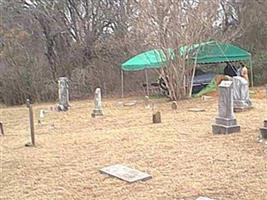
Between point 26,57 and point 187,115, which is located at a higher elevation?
point 26,57

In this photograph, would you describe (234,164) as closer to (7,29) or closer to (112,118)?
(112,118)

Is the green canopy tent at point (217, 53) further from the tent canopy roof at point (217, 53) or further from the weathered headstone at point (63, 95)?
the weathered headstone at point (63, 95)

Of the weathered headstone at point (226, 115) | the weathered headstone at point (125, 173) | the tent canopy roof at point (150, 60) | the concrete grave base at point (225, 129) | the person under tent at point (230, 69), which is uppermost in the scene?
the tent canopy roof at point (150, 60)

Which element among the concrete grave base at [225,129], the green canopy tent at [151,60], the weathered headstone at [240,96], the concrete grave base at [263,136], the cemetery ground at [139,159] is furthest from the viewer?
the green canopy tent at [151,60]

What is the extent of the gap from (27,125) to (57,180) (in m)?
6.37

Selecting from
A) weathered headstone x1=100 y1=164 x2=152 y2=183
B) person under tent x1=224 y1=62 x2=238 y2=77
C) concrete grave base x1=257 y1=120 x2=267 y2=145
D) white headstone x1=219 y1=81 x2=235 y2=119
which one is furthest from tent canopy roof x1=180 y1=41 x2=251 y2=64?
weathered headstone x1=100 y1=164 x2=152 y2=183

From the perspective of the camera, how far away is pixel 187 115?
11977 mm

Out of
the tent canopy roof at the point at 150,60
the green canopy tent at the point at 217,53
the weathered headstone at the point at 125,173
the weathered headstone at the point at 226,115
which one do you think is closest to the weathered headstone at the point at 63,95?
the tent canopy roof at the point at 150,60

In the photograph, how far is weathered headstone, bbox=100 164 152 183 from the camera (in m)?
6.02

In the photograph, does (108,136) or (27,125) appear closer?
(108,136)

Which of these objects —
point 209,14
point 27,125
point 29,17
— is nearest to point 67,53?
point 29,17

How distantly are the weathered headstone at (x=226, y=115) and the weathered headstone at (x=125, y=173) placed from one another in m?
2.81

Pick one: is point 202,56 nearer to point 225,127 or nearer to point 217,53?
point 217,53

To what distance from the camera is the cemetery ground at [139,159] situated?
5574 mm
